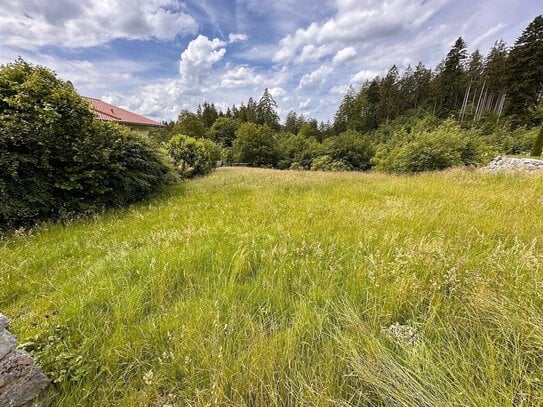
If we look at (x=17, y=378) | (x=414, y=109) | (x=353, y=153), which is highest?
(x=414, y=109)

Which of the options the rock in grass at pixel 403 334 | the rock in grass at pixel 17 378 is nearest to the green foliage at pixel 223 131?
the rock in grass at pixel 17 378

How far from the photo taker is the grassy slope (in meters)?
1.44

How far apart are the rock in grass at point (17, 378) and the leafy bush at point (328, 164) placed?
35.8 metres

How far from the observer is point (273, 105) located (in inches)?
→ 2633

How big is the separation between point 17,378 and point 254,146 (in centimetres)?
4398

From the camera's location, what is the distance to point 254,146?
43656 mm

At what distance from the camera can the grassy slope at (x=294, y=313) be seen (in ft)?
4.72

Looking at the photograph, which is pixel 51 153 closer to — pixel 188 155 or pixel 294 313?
pixel 294 313

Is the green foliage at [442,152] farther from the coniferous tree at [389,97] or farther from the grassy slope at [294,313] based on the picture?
the coniferous tree at [389,97]

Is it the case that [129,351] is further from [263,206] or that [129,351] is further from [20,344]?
[263,206]

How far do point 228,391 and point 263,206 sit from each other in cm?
480

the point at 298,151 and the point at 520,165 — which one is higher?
the point at 520,165

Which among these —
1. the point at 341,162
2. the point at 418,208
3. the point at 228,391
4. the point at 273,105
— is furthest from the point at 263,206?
the point at 273,105

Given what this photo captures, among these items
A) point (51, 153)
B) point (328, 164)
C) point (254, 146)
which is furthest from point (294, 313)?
point (254, 146)
